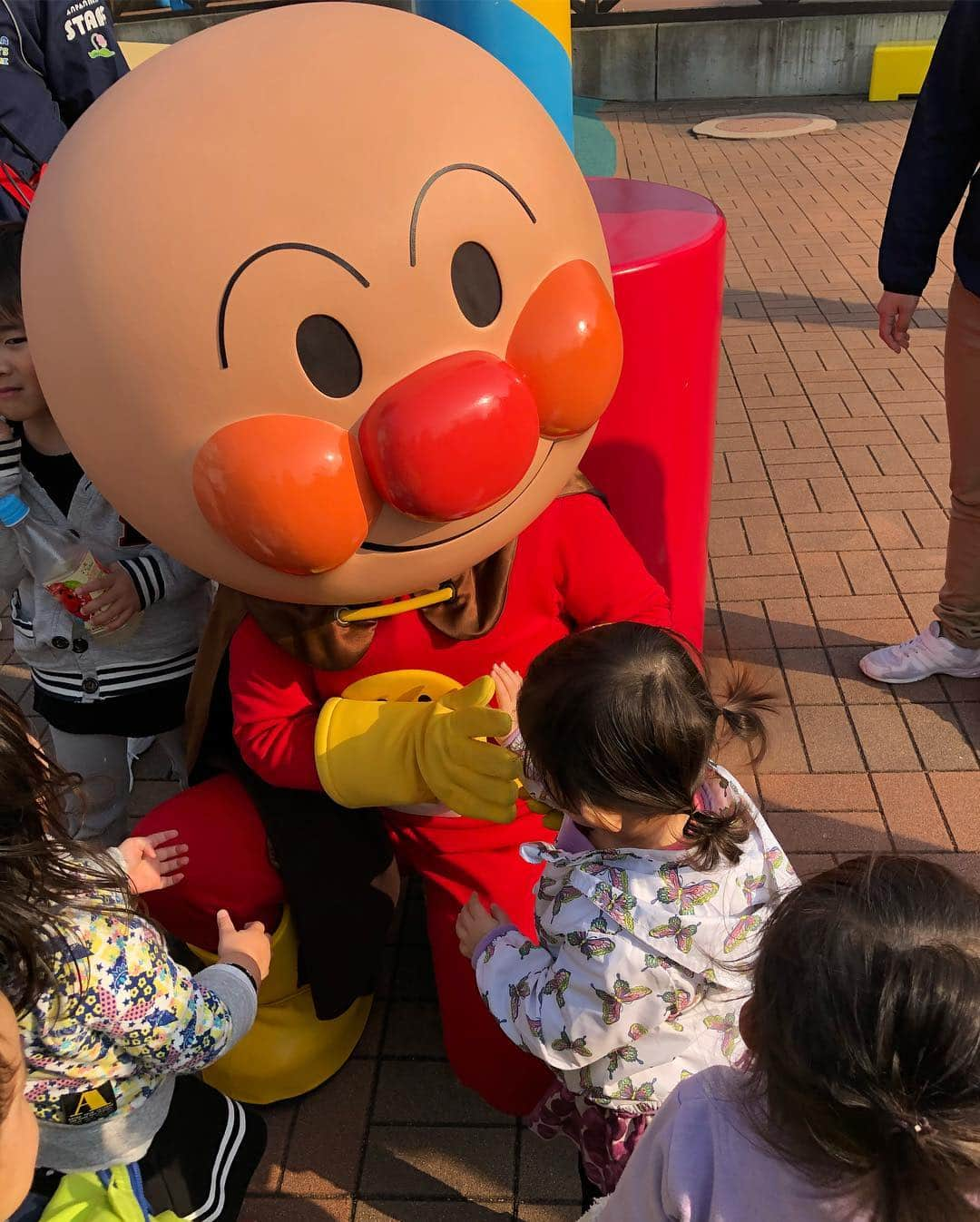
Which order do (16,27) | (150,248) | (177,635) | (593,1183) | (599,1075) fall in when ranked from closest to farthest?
1. (150,248)
2. (599,1075)
3. (593,1183)
4. (177,635)
5. (16,27)

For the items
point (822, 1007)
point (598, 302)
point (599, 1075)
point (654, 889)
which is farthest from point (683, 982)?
point (598, 302)

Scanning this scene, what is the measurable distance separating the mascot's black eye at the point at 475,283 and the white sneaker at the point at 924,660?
2.05m

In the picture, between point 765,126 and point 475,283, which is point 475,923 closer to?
point 475,283

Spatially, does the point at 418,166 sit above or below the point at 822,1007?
above

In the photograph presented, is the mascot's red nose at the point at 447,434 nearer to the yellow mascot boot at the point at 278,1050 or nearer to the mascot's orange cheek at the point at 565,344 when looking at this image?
the mascot's orange cheek at the point at 565,344

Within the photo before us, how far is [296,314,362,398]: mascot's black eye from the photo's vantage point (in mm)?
1327

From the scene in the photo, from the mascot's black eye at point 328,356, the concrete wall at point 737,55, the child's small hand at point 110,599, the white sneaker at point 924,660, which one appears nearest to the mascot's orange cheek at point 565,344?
the mascot's black eye at point 328,356

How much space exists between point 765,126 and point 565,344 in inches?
393

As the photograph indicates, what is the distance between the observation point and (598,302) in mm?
1471

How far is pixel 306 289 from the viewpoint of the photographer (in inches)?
51.0

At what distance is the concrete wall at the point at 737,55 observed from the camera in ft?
35.7

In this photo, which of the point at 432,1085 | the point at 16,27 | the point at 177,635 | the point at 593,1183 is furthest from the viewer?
the point at 16,27

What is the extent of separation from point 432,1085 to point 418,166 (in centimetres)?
171

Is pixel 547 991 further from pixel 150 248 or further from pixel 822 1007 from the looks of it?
pixel 150 248
